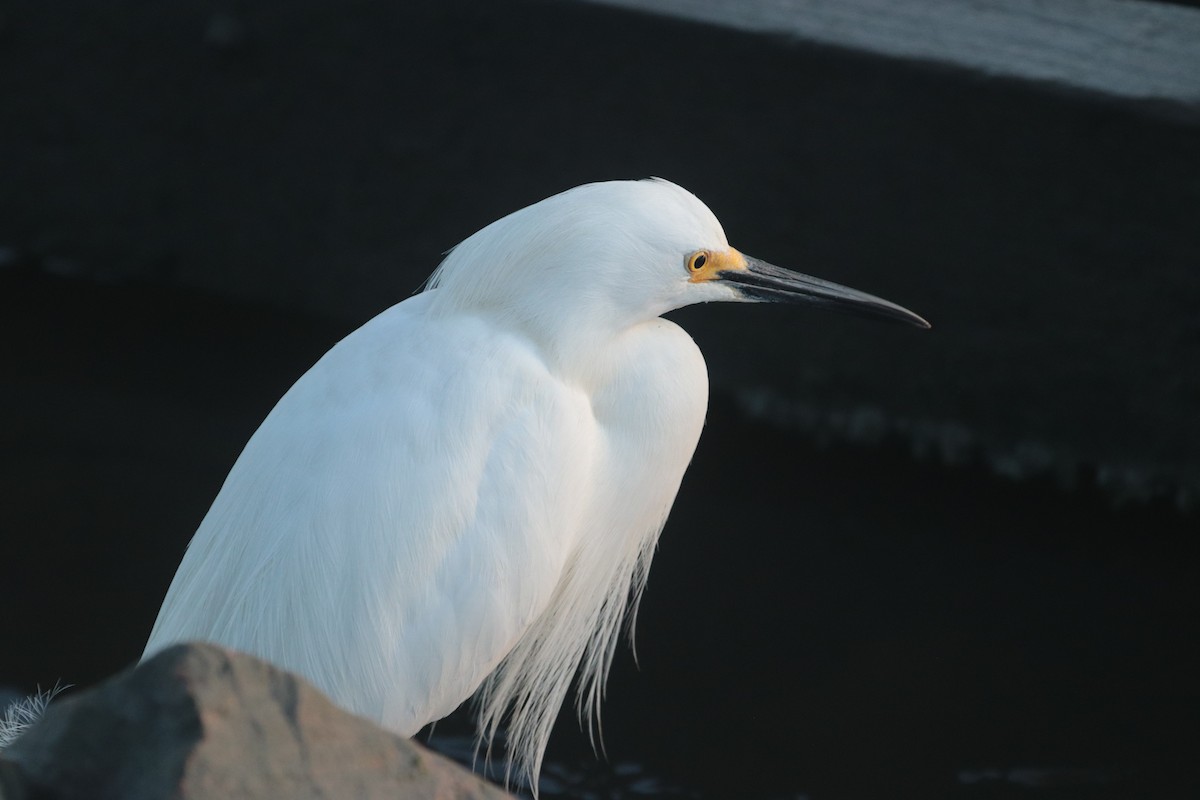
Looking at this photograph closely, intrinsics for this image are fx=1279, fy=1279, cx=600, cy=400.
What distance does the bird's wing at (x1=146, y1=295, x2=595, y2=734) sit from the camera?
1.76 m

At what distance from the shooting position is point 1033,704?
2725 mm

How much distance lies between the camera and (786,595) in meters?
2.98

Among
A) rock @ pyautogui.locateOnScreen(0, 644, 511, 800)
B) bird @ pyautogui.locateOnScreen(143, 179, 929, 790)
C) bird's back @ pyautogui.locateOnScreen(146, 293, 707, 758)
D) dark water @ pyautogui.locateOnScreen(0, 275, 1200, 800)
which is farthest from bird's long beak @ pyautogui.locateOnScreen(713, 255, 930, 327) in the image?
rock @ pyautogui.locateOnScreen(0, 644, 511, 800)

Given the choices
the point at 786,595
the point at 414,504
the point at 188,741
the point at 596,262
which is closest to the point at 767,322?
the point at 786,595

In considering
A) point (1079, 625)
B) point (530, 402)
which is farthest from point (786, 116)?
point (530, 402)

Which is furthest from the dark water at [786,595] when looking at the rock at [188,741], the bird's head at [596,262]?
the rock at [188,741]

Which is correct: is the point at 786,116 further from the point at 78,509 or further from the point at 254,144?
the point at 78,509

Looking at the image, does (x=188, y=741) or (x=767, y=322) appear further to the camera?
(x=767, y=322)

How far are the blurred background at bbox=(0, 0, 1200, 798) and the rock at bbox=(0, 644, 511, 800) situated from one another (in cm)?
162

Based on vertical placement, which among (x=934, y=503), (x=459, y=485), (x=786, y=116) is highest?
(x=786, y=116)

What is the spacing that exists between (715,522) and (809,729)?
0.70 meters

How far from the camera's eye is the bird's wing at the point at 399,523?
176cm

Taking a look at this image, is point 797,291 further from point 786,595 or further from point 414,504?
point 786,595

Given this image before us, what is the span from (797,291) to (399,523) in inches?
29.4
